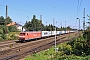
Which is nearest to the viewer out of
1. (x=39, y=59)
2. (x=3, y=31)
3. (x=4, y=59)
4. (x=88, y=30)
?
(x=39, y=59)

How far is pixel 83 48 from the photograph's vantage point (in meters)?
24.3

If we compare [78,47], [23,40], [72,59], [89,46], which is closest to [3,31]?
[23,40]

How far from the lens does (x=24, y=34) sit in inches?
1866

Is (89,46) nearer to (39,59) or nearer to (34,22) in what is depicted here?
(39,59)

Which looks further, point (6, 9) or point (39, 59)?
point (6, 9)

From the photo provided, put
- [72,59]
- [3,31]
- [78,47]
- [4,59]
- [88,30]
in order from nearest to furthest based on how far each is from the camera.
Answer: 1. [72,59]
2. [4,59]
3. [88,30]
4. [78,47]
5. [3,31]

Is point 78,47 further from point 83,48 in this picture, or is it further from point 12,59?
point 12,59

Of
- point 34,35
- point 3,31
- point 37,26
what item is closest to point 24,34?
point 34,35

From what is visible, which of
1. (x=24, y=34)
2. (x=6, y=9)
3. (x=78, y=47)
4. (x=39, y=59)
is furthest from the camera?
(x=6, y=9)

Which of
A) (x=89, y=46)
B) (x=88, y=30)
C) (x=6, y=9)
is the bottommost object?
(x=89, y=46)

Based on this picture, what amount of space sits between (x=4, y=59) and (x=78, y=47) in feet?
33.1

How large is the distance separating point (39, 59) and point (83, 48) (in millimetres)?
6811

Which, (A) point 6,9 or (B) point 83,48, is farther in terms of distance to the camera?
(A) point 6,9

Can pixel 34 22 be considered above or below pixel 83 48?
above
